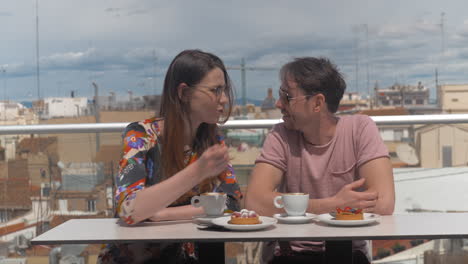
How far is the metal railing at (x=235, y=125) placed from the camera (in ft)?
7.93

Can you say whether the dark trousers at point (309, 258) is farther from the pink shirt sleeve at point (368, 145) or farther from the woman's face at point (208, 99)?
the woman's face at point (208, 99)

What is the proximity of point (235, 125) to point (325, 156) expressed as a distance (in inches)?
30.6

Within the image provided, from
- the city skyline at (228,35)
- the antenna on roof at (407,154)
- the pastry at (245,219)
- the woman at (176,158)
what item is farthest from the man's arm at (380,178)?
the city skyline at (228,35)


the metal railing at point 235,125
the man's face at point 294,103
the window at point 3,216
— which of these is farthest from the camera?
the window at point 3,216

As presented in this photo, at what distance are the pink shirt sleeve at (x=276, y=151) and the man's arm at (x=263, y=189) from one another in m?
0.01

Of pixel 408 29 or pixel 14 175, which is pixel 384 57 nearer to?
pixel 408 29

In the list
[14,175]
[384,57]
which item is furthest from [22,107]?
[384,57]

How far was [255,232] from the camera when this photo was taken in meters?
1.25

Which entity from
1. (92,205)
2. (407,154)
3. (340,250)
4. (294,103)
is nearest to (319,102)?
(294,103)

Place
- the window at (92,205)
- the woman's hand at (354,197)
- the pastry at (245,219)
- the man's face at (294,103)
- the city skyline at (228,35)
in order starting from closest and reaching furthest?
the pastry at (245,219) → the woman's hand at (354,197) → the man's face at (294,103) → the window at (92,205) → the city skyline at (228,35)

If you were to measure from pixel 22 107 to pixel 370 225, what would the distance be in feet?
79.2

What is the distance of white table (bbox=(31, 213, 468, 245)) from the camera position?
46.8 inches

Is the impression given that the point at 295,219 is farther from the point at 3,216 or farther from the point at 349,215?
the point at 3,216

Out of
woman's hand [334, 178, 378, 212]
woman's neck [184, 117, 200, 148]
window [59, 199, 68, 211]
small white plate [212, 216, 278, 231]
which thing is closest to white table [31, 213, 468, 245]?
small white plate [212, 216, 278, 231]
